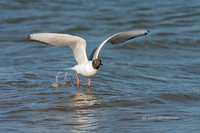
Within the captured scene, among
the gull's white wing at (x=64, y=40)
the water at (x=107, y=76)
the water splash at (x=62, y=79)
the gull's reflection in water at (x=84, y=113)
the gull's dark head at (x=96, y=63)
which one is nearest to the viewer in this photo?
the gull's reflection in water at (x=84, y=113)

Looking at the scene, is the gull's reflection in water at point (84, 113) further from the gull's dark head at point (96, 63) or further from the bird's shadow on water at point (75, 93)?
the gull's dark head at point (96, 63)

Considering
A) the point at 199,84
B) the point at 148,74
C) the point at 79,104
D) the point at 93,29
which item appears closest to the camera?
the point at 79,104

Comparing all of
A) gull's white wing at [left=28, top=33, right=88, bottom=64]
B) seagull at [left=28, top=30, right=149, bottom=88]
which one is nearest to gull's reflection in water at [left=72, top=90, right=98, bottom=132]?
seagull at [left=28, top=30, right=149, bottom=88]

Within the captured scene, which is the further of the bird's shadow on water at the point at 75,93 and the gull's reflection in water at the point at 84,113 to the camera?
the bird's shadow on water at the point at 75,93

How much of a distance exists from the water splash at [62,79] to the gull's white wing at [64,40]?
0.74 meters

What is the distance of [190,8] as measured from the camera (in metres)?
15.7

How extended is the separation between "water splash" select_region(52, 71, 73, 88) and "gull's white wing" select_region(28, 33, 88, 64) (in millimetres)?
741

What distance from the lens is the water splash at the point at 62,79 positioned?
7.01 meters

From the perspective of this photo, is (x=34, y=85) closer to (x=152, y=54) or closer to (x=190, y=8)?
(x=152, y=54)

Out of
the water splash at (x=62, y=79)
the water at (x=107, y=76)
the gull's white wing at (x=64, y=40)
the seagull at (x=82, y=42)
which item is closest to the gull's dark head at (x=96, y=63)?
the seagull at (x=82, y=42)

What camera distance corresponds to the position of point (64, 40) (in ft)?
20.0

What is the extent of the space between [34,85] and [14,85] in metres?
0.38

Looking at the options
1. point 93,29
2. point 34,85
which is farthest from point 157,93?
point 93,29

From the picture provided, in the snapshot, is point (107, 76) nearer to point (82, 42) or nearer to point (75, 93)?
point (75, 93)
